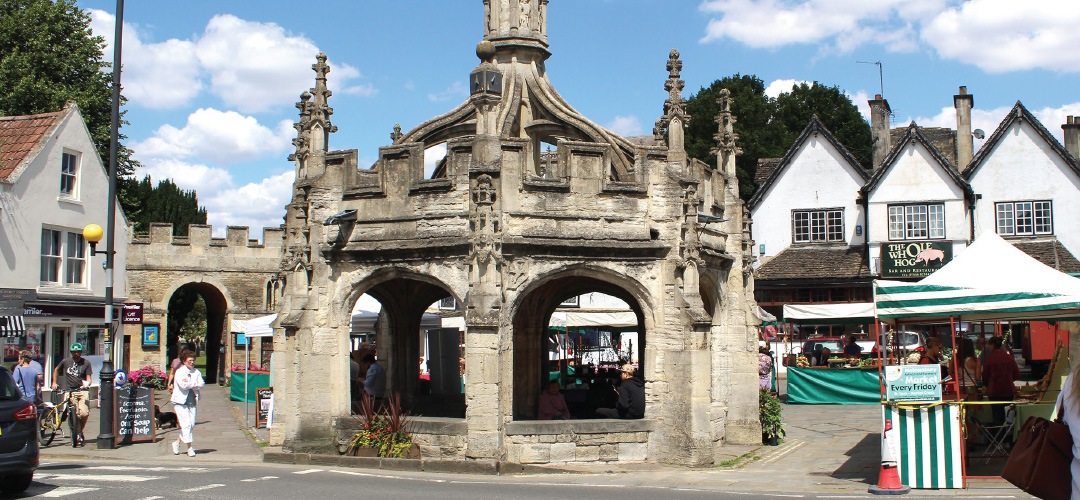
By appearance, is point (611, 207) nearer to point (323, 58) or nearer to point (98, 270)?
point (323, 58)

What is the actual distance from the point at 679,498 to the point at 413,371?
855 cm

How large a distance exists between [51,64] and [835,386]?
27.3m

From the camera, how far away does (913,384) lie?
12227mm

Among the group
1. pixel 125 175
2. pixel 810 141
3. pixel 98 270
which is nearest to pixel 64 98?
pixel 125 175

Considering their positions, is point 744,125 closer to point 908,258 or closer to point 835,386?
point 908,258

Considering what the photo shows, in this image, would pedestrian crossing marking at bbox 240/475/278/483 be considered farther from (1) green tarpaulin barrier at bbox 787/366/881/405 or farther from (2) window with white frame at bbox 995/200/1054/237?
(2) window with white frame at bbox 995/200/1054/237

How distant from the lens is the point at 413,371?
1877 cm

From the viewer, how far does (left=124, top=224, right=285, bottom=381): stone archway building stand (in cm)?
3384

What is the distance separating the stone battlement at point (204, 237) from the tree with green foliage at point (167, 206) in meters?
12.5

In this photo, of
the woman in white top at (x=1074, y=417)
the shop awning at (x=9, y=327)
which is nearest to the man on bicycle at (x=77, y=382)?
the shop awning at (x=9, y=327)

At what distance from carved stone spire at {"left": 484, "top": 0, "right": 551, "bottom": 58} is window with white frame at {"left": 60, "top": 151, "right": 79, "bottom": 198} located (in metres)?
16.1

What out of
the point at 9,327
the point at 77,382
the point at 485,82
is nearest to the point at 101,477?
the point at 77,382

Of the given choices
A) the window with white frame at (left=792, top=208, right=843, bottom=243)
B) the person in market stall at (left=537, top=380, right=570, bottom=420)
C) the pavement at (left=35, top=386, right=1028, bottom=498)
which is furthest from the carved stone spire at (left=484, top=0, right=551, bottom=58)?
the window with white frame at (left=792, top=208, right=843, bottom=243)

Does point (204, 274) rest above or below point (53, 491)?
above
